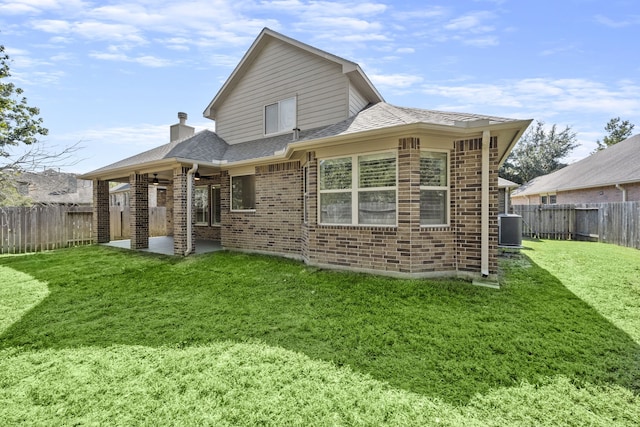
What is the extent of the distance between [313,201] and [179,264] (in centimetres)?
426

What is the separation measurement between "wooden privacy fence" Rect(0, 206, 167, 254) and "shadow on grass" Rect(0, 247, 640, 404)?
252 inches

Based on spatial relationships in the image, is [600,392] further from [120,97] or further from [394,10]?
[120,97]

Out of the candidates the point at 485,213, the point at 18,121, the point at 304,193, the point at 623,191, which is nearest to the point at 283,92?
the point at 304,193

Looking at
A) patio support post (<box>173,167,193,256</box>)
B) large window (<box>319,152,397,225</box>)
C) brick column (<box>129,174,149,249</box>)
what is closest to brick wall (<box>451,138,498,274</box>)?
large window (<box>319,152,397,225</box>)

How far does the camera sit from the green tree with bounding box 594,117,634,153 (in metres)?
34.0

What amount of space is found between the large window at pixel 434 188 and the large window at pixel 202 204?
9.19 metres

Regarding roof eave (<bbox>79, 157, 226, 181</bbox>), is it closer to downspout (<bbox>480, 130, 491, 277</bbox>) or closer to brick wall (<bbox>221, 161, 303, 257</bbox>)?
brick wall (<bbox>221, 161, 303, 257</bbox>)

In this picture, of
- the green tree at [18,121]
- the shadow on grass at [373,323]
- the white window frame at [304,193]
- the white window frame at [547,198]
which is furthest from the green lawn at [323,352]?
the white window frame at [547,198]

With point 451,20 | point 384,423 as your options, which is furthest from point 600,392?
point 451,20

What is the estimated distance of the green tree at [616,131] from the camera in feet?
112

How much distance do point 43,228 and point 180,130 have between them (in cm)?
660

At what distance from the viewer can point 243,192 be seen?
10078mm

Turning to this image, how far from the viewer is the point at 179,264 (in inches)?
320

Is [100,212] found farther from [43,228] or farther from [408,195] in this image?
[408,195]
